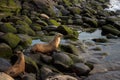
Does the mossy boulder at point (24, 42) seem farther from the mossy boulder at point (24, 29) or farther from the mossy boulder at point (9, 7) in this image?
the mossy boulder at point (9, 7)

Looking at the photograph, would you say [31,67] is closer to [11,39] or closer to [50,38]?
[11,39]

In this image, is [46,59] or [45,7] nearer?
[46,59]

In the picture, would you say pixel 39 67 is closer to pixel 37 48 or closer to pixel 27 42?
pixel 37 48

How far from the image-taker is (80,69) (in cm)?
1173

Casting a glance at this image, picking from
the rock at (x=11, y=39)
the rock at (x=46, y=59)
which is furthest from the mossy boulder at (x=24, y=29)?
the rock at (x=46, y=59)

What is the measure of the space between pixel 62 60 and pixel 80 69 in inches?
35.9

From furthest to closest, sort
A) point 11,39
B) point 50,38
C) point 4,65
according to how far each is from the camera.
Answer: point 50,38 → point 11,39 → point 4,65

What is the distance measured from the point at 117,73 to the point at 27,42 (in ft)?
17.6

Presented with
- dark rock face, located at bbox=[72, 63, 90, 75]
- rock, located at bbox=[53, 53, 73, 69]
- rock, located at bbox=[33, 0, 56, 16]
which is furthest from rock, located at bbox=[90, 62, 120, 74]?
rock, located at bbox=[33, 0, 56, 16]

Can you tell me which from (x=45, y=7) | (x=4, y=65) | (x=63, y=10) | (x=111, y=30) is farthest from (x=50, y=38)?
(x=63, y=10)

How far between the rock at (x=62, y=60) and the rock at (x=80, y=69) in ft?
1.09

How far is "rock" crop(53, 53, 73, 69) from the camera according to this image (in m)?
12.1

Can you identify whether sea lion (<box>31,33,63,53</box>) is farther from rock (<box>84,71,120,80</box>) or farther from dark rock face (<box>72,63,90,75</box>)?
rock (<box>84,71,120,80</box>)

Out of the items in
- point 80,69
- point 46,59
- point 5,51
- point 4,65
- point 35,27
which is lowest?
point 4,65
